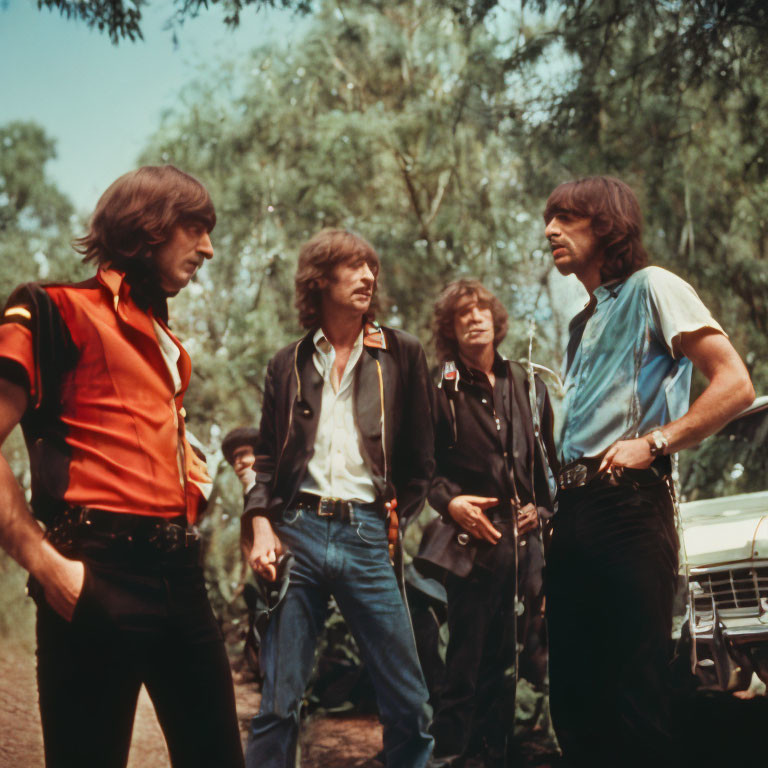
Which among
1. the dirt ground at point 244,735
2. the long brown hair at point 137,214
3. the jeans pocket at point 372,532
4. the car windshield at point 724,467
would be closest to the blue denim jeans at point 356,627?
the jeans pocket at point 372,532

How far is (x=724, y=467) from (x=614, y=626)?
6167 millimetres

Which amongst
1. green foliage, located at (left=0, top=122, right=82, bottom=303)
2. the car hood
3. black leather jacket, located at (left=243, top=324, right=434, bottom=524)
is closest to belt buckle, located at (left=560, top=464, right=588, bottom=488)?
black leather jacket, located at (left=243, top=324, right=434, bottom=524)

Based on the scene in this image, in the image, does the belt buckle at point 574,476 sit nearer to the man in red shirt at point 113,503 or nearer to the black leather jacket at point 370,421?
the black leather jacket at point 370,421

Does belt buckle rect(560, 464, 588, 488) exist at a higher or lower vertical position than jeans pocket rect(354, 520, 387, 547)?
higher

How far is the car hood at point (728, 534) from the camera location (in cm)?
473

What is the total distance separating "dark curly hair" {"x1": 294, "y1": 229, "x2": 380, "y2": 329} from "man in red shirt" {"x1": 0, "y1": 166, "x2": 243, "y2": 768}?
141 centimetres

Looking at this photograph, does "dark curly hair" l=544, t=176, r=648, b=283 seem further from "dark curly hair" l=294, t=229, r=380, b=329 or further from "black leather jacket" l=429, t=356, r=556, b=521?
"black leather jacket" l=429, t=356, r=556, b=521

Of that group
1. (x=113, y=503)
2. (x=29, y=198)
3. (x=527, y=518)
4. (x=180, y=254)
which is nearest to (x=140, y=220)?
(x=180, y=254)

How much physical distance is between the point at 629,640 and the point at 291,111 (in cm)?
1350

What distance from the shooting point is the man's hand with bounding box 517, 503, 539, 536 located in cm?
449

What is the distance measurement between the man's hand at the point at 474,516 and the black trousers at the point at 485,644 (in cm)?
7

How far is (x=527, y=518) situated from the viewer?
14.9ft

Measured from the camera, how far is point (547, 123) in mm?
8758

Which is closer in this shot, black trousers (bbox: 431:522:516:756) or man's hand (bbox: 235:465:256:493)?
black trousers (bbox: 431:522:516:756)
